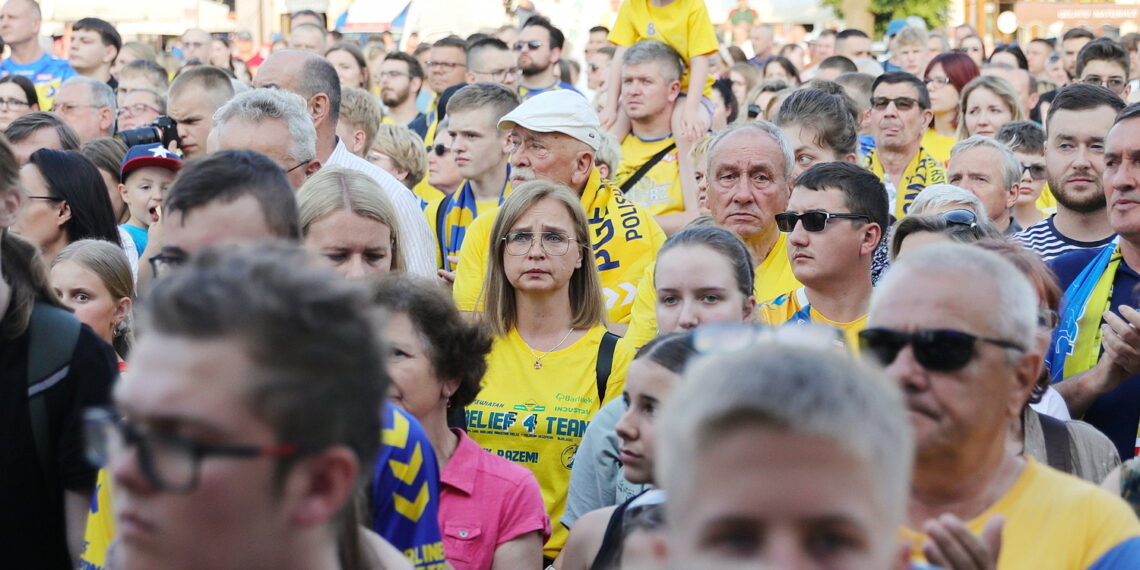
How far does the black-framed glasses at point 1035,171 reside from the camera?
8.26 meters

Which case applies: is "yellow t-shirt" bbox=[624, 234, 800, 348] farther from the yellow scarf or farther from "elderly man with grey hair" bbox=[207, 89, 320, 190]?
the yellow scarf

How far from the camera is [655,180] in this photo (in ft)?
26.7

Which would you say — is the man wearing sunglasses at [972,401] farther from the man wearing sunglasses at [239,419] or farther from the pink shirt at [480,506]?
the pink shirt at [480,506]

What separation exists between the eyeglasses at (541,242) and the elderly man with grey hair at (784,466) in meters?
3.32

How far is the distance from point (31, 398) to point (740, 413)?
177cm

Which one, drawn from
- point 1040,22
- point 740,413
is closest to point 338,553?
point 740,413

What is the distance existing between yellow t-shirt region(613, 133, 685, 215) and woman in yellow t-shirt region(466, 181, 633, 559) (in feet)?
8.32

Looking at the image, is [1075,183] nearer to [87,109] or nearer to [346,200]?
[346,200]

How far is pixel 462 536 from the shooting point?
3.83 m

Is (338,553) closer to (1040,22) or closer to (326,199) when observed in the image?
(326,199)

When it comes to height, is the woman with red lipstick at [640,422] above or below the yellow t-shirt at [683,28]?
below

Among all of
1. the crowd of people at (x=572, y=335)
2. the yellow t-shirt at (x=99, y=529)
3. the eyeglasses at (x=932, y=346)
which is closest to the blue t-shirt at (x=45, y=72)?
the crowd of people at (x=572, y=335)

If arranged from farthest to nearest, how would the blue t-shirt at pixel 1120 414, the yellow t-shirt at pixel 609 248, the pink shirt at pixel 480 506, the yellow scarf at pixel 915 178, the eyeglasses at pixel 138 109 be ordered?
the eyeglasses at pixel 138 109
the yellow scarf at pixel 915 178
the yellow t-shirt at pixel 609 248
the blue t-shirt at pixel 1120 414
the pink shirt at pixel 480 506

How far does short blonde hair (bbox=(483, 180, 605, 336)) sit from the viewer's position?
5.09 meters
